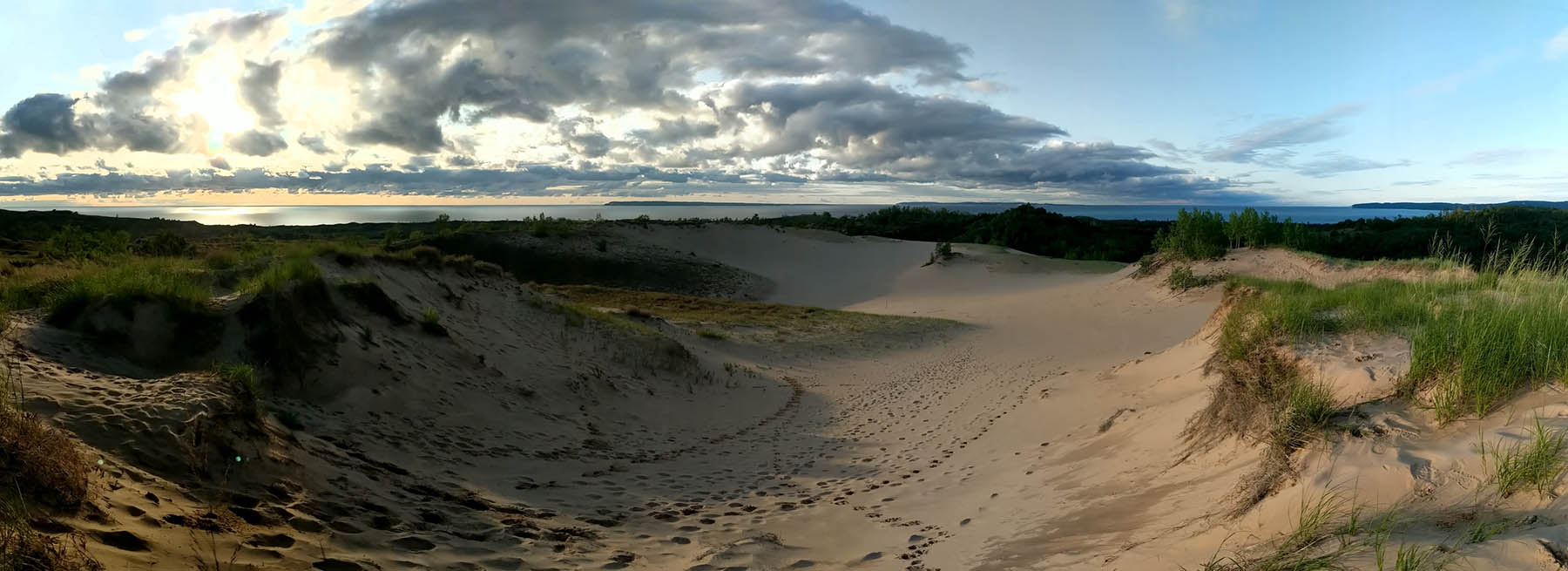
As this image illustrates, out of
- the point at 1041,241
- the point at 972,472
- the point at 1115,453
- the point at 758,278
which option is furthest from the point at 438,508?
the point at 1041,241

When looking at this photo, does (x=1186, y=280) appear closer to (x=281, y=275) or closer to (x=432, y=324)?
(x=432, y=324)

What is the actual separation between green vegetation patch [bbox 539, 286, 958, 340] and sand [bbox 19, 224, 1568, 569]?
5594 millimetres

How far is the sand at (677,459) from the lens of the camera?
11.3 ft

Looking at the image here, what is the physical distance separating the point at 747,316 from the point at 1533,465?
18735 millimetres

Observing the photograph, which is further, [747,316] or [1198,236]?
[1198,236]

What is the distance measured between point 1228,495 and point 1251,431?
0.98 meters

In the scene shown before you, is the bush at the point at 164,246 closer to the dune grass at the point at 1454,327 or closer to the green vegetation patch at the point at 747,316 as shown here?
the green vegetation patch at the point at 747,316

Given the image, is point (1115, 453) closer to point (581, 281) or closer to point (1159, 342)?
point (1159, 342)

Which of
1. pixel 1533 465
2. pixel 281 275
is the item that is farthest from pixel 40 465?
pixel 1533 465

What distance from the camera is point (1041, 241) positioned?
47094 mm

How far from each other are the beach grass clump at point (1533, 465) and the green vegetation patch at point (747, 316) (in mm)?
15760

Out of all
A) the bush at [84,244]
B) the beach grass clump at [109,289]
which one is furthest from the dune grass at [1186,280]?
the bush at [84,244]

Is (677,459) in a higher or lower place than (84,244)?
lower

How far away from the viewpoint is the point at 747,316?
21047 mm
